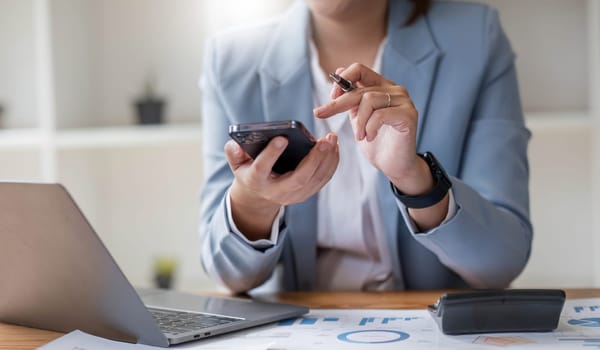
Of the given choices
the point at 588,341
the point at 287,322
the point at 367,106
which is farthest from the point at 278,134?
the point at 588,341

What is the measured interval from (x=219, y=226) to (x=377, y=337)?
0.39m

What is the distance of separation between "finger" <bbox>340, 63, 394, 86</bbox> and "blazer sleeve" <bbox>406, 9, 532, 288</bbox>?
0.19 metres

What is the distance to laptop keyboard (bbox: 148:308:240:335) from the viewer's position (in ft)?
3.14

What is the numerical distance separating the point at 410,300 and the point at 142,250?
1674 mm

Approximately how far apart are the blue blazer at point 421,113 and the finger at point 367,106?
341 mm

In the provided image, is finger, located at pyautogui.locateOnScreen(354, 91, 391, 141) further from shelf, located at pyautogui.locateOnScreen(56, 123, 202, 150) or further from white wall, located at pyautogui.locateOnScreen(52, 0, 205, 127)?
white wall, located at pyautogui.locateOnScreen(52, 0, 205, 127)

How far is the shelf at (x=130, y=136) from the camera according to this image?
2.39 meters

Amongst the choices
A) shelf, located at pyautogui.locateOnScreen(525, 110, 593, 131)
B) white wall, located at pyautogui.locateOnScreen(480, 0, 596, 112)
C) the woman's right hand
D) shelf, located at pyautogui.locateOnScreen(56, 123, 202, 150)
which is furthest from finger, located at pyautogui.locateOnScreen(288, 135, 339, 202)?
white wall, located at pyautogui.locateOnScreen(480, 0, 596, 112)

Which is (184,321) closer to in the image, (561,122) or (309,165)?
(309,165)

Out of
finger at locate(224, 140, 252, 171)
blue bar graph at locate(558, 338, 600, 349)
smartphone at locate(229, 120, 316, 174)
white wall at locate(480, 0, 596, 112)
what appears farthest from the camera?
white wall at locate(480, 0, 596, 112)

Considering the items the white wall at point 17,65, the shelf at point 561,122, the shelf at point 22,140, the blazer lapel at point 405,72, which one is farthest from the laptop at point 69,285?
the white wall at point 17,65

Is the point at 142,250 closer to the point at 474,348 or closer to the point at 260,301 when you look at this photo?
the point at 260,301

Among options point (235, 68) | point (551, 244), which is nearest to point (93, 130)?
point (235, 68)

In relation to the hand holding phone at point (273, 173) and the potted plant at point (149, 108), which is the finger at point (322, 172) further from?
the potted plant at point (149, 108)
